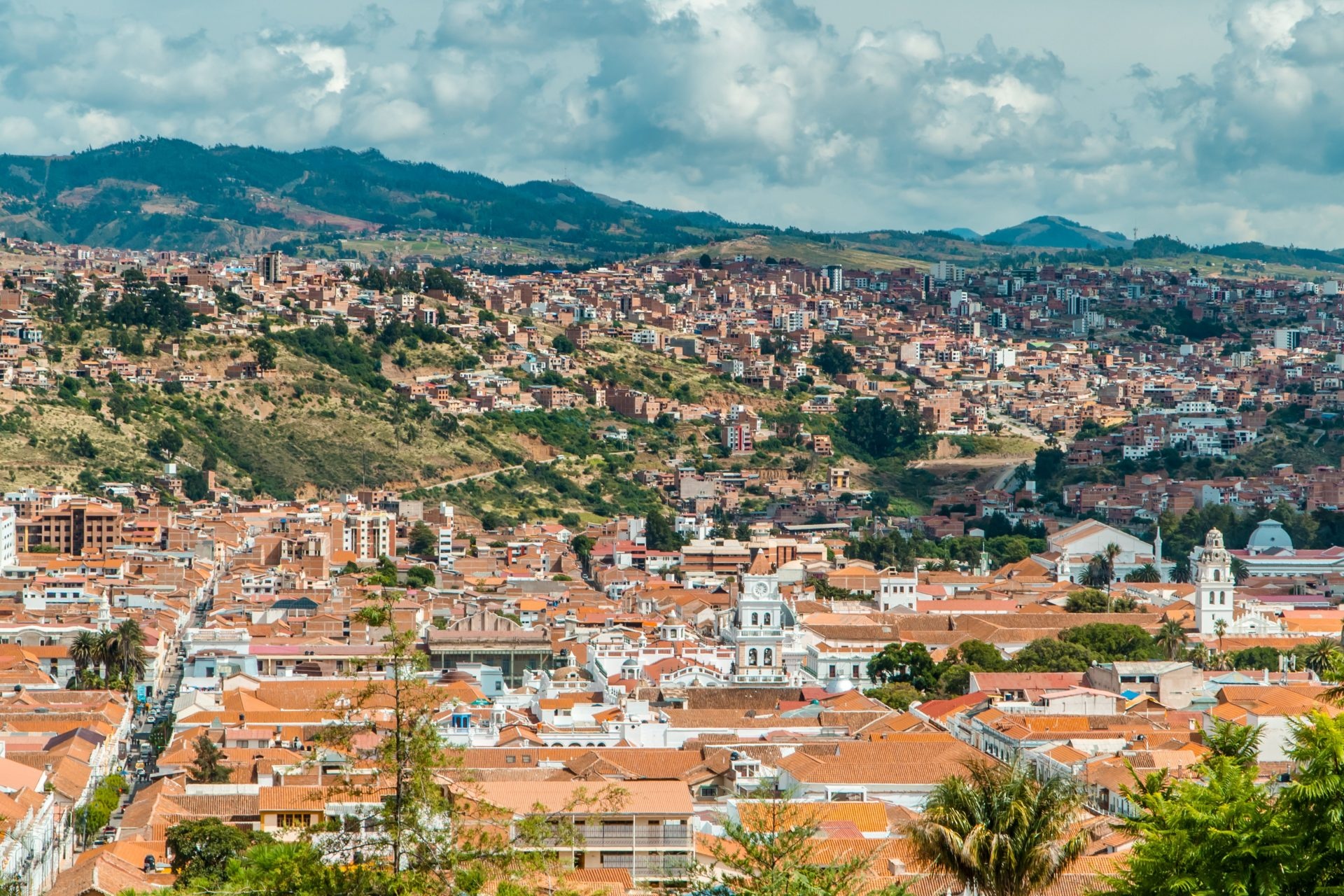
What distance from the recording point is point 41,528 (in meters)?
74.9

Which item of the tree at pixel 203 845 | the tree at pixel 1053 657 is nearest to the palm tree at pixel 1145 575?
the tree at pixel 1053 657

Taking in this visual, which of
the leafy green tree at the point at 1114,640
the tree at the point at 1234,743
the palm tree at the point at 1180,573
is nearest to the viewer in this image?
the tree at the point at 1234,743

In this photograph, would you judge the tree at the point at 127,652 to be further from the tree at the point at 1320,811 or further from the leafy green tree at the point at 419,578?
the tree at the point at 1320,811

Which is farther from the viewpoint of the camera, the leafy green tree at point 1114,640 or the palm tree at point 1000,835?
the leafy green tree at point 1114,640

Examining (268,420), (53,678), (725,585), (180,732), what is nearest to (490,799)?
(180,732)

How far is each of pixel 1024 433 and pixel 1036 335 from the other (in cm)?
4188

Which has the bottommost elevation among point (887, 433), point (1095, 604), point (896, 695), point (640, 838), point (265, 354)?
point (896, 695)

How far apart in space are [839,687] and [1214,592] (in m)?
15.7

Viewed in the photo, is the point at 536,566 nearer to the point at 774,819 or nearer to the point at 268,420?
the point at 268,420

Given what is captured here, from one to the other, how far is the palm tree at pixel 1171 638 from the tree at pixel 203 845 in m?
31.1

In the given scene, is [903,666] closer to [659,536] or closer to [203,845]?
[203,845]

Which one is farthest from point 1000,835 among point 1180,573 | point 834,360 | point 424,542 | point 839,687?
point 834,360

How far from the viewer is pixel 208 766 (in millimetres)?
36750

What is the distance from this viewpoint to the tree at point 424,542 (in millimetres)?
78375
